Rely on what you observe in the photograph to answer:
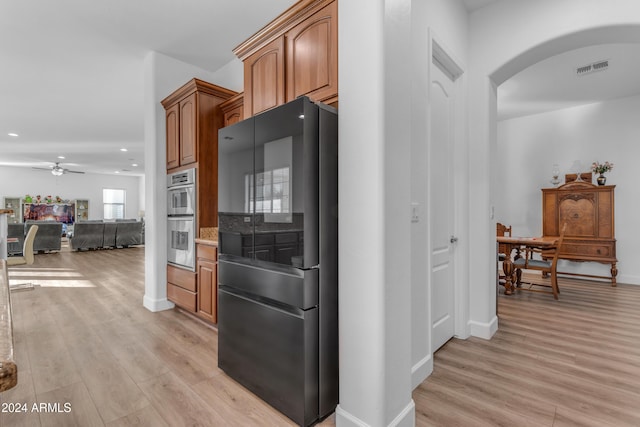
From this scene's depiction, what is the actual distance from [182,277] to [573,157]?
6.71 m

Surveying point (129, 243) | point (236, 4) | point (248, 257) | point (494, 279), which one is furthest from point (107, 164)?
point (494, 279)

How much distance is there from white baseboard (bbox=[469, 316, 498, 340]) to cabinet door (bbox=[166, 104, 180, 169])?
11.8 feet

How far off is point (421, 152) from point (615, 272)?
4946 millimetres

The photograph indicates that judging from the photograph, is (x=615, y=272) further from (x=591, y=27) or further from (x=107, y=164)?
(x=107, y=164)

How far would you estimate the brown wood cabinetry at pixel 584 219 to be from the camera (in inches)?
192

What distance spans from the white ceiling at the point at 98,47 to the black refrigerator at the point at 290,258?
6.41 ft

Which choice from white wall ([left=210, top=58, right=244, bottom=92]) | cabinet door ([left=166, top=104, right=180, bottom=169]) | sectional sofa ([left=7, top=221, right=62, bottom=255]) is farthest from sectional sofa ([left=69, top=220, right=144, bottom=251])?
white wall ([left=210, top=58, right=244, bottom=92])

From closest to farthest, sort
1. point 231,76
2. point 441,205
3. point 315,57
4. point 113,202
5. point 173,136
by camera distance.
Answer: point 315,57, point 441,205, point 173,136, point 231,76, point 113,202

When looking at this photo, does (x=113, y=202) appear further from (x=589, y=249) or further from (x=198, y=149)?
(x=589, y=249)

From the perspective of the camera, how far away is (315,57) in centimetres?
202

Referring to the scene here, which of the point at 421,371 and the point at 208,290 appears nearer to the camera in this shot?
the point at 421,371

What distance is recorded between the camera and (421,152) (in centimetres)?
211

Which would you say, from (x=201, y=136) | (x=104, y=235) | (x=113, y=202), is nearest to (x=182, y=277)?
(x=201, y=136)

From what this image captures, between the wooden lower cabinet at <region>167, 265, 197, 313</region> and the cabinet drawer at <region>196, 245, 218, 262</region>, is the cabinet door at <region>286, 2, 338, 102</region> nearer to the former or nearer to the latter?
the cabinet drawer at <region>196, 245, 218, 262</region>
